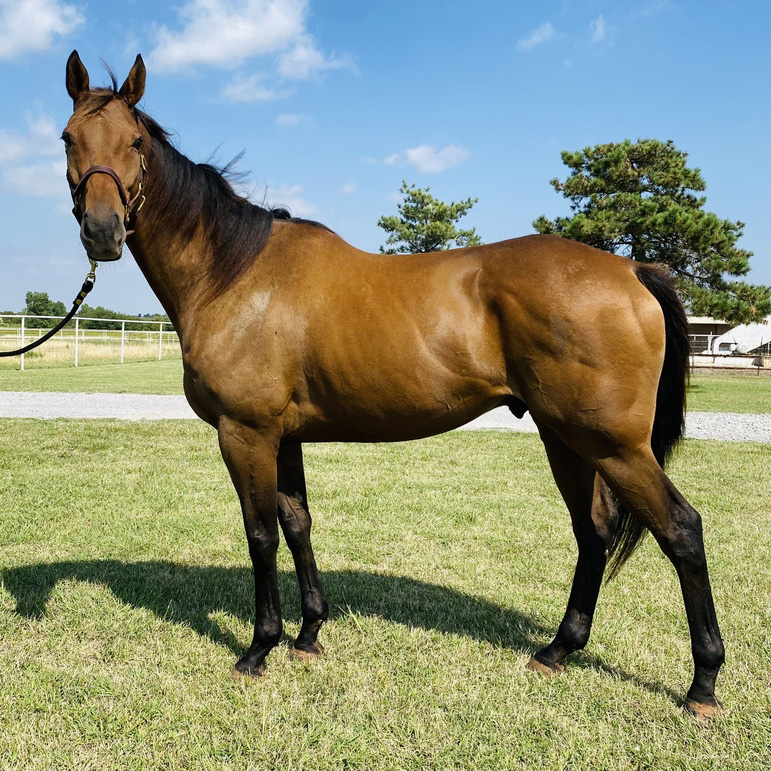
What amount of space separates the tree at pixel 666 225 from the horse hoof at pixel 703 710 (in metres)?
20.7

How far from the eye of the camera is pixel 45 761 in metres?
2.31

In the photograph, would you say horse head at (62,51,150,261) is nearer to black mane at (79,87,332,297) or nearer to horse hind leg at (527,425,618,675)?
black mane at (79,87,332,297)

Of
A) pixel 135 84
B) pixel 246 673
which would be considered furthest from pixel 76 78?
pixel 246 673

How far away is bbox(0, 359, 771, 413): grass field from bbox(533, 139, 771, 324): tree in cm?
333

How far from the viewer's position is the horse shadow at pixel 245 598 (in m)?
3.48

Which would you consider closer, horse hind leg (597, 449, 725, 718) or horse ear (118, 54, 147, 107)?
horse hind leg (597, 449, 725, 718)

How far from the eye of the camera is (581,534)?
127 inches

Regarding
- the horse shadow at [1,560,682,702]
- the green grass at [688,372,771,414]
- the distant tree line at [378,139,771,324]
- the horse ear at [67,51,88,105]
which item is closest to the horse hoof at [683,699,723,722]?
the horse shadow at [1,560,682,702]

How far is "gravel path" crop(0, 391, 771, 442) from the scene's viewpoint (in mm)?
10844

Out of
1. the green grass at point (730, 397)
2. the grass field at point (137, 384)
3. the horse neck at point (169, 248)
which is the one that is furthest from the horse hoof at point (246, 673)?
the green grass at point (730, 397)

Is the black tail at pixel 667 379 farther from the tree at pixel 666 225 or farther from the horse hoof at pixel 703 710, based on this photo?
the tree at pixel 666 225

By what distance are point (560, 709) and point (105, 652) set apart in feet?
7.45

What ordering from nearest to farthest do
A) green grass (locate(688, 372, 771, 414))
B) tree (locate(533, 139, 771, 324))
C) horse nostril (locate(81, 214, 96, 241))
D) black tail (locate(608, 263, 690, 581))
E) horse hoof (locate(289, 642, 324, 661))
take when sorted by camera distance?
horse nostril (locate(81, 214, 96, 241)) → black tail (locate(608, 263, 690, 581)) → horse hoof (locate(289, 642, 324, 661)) → green grass (locate(688, 372, 771, 414)) → tree (locate(533, 139, 771, 324))

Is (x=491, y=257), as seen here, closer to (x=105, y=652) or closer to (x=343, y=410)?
(x=343, y=410)
